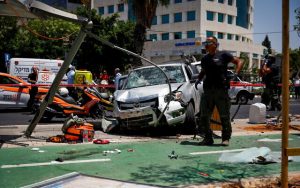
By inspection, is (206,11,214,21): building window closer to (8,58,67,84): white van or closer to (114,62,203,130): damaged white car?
(8,58,67,84): white van

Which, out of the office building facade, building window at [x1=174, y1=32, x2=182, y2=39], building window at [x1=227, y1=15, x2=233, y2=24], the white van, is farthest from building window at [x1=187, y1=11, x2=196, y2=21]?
the white van

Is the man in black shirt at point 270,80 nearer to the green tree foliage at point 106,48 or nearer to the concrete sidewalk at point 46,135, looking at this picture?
the concrete sidewalk at point 46,135

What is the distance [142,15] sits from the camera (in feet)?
70.9

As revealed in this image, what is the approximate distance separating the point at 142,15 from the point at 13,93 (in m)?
8.35

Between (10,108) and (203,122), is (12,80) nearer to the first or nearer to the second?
(10,108)

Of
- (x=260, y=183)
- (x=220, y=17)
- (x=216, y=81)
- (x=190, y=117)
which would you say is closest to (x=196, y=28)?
(x=220, y=17)

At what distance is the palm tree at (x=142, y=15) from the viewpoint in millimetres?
21438

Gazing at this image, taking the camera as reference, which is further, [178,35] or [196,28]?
[178,35]

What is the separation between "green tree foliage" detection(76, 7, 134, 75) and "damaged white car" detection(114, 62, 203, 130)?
31237mm

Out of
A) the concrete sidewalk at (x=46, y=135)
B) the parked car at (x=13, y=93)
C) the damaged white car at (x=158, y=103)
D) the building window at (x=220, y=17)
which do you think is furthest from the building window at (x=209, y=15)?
the damaged white car at (x=158, y=103)

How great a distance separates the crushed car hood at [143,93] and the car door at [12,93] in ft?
24.2

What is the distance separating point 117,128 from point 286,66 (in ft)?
22.7

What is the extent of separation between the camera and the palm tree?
844 inches

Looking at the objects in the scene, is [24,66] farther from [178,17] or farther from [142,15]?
[178,17]
